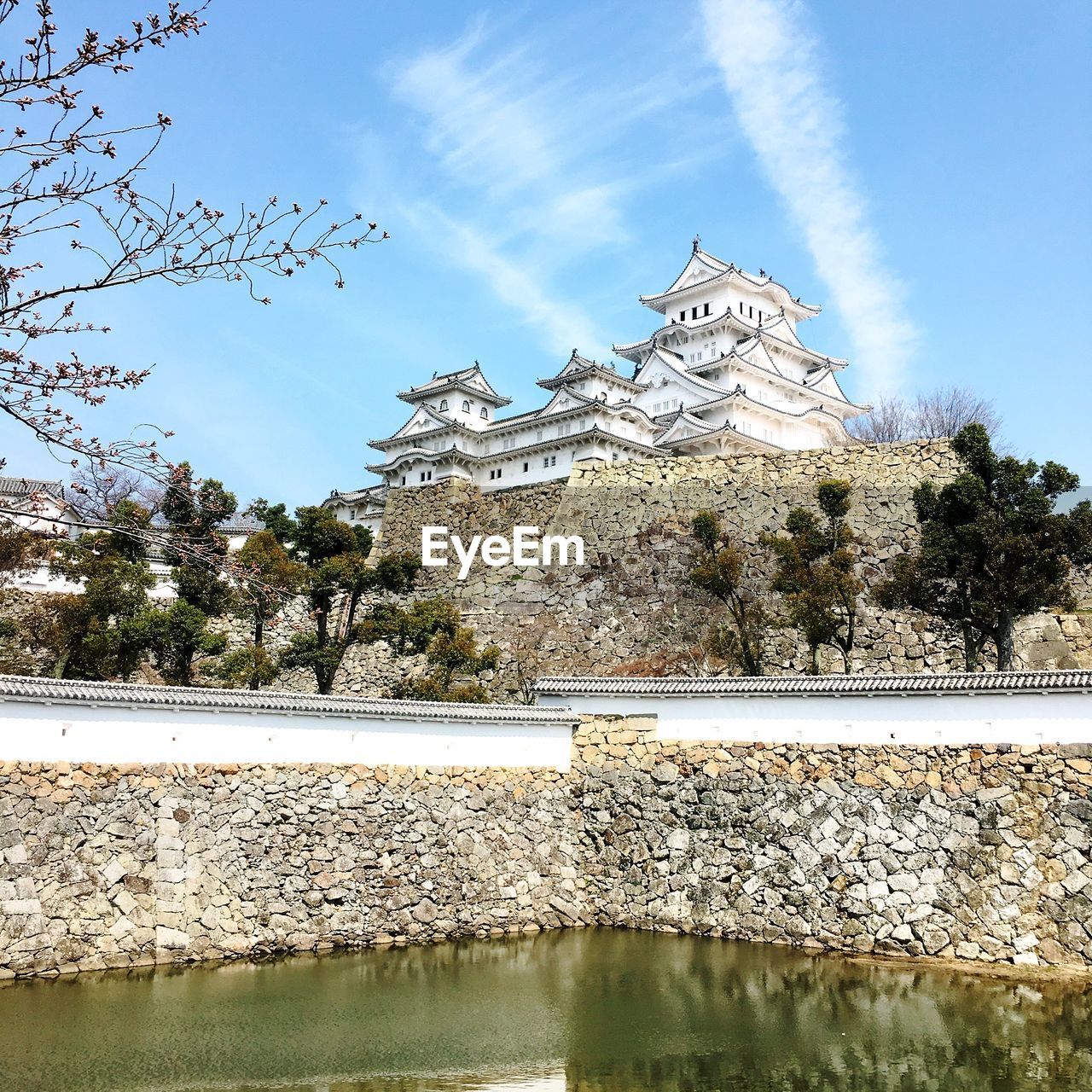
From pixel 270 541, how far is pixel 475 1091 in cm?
1270

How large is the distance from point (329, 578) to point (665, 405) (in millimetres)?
14728

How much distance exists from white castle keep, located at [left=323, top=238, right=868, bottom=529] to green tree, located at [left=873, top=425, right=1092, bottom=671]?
10.9 meters

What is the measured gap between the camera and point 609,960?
36.6 ft

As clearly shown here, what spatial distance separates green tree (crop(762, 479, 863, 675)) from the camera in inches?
647

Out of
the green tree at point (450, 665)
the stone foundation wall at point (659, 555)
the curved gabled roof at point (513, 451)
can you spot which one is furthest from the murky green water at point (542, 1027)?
the curved gabled roof at point (513, 451)

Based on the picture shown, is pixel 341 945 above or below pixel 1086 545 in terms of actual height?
below

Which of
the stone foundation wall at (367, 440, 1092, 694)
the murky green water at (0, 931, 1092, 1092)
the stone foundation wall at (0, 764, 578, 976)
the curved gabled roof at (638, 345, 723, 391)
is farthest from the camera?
the curved gabled roof at (638, 345, 723, 391)

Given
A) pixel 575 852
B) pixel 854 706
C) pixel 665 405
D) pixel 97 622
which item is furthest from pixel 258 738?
pixel 665 405

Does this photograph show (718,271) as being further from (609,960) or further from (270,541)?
(609,960)

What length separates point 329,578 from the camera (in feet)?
58.5

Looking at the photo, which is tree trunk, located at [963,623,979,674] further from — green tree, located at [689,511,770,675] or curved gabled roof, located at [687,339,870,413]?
curved gabled roof, located at [687,339,870,413]

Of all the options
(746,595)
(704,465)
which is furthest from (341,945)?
(704,465)

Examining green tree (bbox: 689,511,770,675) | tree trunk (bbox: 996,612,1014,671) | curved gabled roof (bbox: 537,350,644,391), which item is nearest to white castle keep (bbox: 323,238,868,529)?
curved gabled roof (bbox: 537,350,644,391)

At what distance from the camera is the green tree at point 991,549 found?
14828mm
